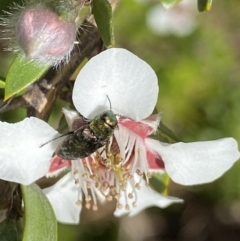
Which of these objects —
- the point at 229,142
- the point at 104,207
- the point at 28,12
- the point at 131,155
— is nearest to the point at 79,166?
the point at 131,155

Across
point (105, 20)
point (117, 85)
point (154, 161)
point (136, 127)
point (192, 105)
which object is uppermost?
point (105, 20)

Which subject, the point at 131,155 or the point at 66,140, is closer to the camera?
the point at 66,140

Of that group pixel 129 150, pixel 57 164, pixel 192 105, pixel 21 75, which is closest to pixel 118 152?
pixel 129 150

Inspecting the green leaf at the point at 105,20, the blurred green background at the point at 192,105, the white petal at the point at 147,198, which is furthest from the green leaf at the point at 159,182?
the blurred green background at the point at 192,105

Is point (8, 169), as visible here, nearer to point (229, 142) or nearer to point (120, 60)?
point (120, 60)

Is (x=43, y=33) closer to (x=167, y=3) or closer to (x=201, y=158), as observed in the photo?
(x=167, y=3)

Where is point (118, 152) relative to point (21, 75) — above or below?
below

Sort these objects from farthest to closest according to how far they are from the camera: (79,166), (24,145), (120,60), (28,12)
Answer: (79,166) < (24,145) < (120,60) < (28,12)

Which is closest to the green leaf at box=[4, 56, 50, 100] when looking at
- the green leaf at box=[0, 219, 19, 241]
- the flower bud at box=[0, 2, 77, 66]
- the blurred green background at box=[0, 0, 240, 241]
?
the flower bud at box=[0, 2, 77, 66]
